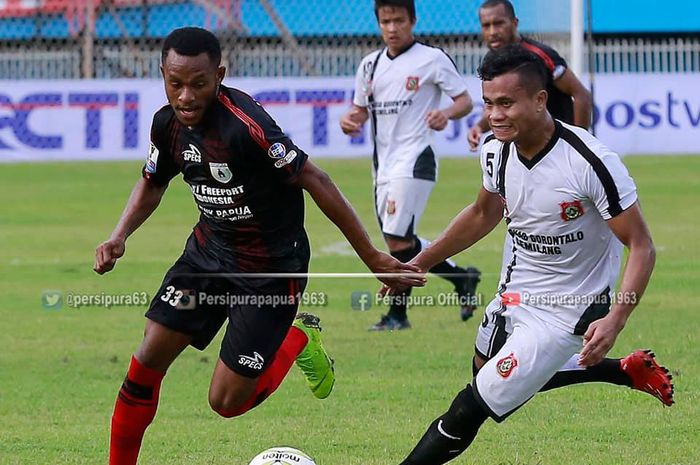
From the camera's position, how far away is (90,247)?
14023 millimetres

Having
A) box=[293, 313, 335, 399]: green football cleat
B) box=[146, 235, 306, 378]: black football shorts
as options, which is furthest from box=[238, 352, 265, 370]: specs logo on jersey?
box=[293, 313, 335, 399]: green football cleat

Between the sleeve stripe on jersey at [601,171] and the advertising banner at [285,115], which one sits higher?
the sleeve stripe on jersey at [601,171]

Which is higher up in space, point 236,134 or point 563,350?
point 236,134

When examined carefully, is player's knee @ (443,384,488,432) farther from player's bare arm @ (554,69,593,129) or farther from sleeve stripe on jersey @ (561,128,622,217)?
player's bare arm @ (554,69,593,129)

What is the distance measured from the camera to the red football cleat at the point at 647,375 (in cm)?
621

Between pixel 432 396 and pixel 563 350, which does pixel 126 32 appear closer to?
pixel 432 396

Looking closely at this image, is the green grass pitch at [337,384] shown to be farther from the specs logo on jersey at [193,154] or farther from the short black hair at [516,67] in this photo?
the short black hair at [516,67]

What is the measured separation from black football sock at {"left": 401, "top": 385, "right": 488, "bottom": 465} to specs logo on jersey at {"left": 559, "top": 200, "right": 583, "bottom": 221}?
78cm

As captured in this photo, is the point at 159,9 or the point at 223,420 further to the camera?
the point at 159,9

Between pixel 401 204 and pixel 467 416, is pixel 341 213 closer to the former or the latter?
pixel 467 416

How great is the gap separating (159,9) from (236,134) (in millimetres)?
18097

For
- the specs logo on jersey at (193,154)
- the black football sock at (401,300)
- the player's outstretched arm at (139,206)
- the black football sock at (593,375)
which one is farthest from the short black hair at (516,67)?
the black football sock at (401,300)

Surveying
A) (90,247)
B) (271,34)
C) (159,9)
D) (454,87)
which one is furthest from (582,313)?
(159,9)

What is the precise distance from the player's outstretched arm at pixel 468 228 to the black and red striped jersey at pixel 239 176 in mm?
564
